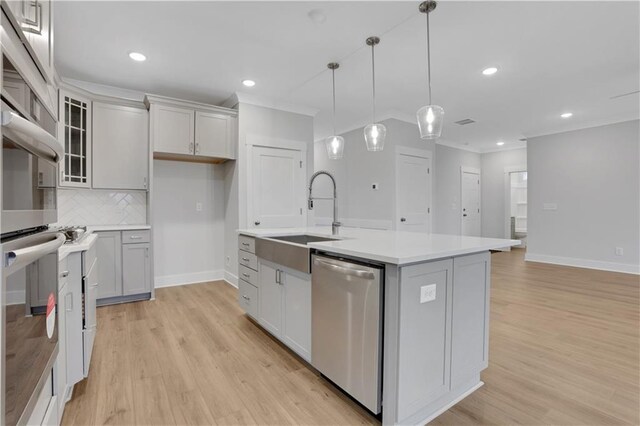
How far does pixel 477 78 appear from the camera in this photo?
146 inches

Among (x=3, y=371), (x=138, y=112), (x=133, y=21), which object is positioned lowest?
(x=3, y=371)

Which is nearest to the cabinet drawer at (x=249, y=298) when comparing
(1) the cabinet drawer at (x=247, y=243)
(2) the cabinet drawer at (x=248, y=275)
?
(2) the cabinet drawer at (x=248, y=275)

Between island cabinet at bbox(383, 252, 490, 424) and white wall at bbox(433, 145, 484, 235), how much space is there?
544 centimetres

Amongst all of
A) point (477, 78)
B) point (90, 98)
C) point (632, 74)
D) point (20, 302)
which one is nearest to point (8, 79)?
point (20, 302)

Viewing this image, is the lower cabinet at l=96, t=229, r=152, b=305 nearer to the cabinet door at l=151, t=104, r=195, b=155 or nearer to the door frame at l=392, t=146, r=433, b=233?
the cabinet door at l=151, t=104, r=195, b=155

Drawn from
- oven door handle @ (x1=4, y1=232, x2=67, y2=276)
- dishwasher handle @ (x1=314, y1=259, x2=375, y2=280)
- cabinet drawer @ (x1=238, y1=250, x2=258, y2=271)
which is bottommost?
cabinet drawer @ (x1=238, y1=250, x2=258, y2=271)

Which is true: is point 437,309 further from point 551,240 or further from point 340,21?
point 551,240

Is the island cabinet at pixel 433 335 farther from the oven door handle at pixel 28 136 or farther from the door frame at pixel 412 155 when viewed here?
the door frame at pixel 412 155

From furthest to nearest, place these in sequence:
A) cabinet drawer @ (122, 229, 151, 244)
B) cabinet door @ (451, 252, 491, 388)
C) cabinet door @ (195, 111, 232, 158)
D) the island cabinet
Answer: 1. cabinet door @ (195, 111, 232, 158)
2. cabinet drawer @ (122, 229, 151, 244)
3. cabinet door @ (451, 252, 491, 388)
4. the island cabinet

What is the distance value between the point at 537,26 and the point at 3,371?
12.5 ft

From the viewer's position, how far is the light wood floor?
1.67 meters

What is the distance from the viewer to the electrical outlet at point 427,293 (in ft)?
5.07

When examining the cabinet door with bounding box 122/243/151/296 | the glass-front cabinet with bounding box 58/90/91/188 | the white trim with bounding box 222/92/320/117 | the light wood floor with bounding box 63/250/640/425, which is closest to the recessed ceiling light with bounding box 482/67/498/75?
the white trim with bounding box 222/92/320/117

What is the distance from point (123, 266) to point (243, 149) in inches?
80.0
